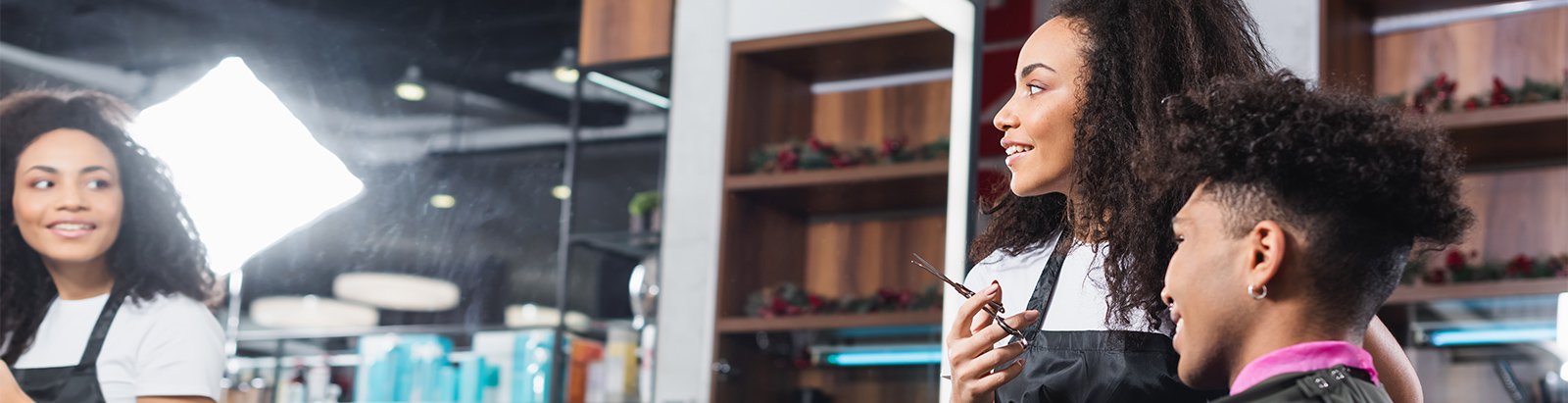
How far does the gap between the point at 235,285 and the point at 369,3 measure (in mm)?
448

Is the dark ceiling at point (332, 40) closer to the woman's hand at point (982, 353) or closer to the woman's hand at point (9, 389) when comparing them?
the woman's hand at point (9, 389)

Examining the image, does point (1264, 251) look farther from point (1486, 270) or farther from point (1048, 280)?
point (1486, 270)

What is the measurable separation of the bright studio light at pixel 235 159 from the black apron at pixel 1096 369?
977mm

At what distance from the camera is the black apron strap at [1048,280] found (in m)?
1.54

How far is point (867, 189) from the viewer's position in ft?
10.6

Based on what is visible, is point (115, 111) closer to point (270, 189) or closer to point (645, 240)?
point (270, 189)

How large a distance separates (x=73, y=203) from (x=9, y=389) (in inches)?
9.1

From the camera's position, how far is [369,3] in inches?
82.7

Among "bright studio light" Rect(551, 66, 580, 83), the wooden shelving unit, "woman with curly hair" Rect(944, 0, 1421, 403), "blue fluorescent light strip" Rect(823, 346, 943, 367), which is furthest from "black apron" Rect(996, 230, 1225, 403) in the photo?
"blue fluorescent light strip" Rect(823, 346, 943, 367)

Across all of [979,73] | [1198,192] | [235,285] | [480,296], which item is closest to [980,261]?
[1198,192]

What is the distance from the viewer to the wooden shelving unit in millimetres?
2857

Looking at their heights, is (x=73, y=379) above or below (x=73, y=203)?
below

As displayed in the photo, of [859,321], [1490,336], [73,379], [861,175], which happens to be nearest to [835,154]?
[861,175]

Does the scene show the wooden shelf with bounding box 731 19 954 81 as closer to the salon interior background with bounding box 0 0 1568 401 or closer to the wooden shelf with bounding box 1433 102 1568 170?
the salon interior background with bounding box 0 0 1568 401
